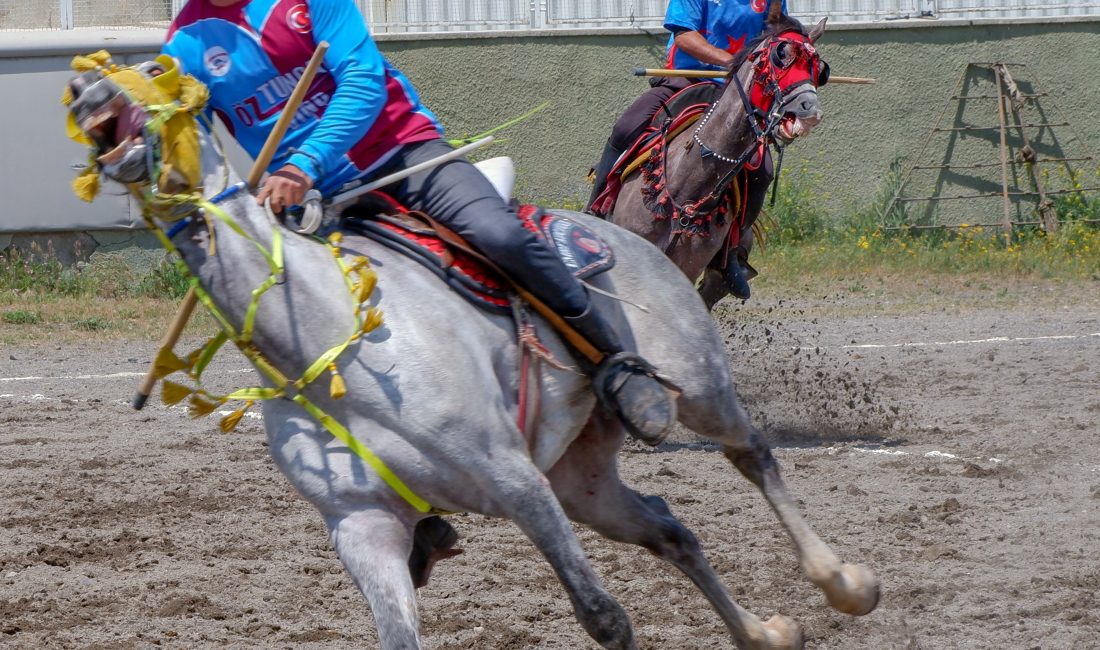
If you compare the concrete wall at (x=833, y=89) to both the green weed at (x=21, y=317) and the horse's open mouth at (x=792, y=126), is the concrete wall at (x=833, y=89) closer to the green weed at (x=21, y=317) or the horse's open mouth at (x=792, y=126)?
the green weed at (x=21, y=317)

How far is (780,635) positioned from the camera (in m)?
4.15

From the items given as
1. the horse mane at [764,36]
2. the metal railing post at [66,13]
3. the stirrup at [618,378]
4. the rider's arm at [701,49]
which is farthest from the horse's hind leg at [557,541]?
the metal railing post at [66,13]

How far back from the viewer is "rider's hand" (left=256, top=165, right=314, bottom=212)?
341cm

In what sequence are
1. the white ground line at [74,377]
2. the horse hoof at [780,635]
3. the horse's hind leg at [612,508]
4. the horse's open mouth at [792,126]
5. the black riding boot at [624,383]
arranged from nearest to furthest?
the black riding boot at [624,383] < the horse hoof at [780,635] < the horse's hind leg at [612,508] < the horse's open mouth at [792,126] < the white ground line at [74,377]

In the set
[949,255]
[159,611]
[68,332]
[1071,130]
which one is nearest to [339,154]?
[159,611]

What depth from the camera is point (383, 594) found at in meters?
3.25

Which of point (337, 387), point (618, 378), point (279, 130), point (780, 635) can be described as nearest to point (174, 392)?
point (337, 387)

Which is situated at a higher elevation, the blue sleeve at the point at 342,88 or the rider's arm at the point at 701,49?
the blue sleeve at the point at 342,88

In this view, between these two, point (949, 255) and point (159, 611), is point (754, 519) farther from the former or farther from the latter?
point (949, 255)

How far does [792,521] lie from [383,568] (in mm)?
1698

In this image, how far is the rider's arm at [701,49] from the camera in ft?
23.4

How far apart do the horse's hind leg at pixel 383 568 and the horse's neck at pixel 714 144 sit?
3.61 metres

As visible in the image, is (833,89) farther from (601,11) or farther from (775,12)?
(775,12)

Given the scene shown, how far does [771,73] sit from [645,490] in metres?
2.02
